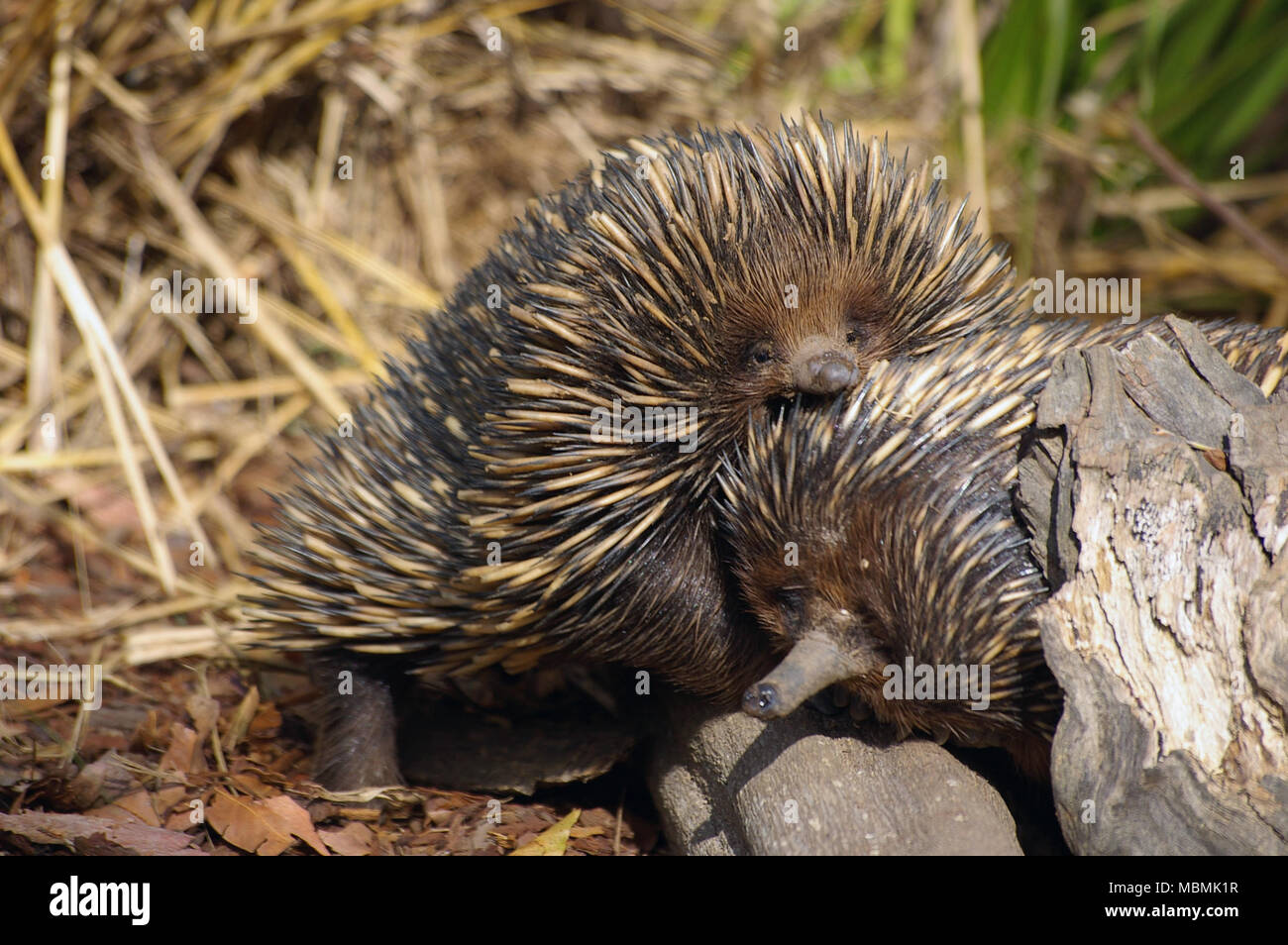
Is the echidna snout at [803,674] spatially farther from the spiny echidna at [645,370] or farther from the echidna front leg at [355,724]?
the echidna front leg at [355,724]

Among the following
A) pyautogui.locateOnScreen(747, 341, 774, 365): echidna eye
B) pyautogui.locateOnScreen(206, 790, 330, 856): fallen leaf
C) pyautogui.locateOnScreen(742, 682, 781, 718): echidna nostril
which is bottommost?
pyautogui.locateOnScreen(206, 790, 330, 856): fallen leaf

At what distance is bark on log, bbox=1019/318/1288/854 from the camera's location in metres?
2.15

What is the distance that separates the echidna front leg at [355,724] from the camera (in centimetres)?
310

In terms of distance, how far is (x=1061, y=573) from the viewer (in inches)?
92.8

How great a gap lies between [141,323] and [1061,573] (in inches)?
150

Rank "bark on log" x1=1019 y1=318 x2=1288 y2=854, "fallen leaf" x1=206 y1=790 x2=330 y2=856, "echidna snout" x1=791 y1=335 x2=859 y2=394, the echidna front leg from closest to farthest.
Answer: "bark on log" x1=1019 y1=318 x2=1288 y2=854 → "echidna snout" x1=791 y1=335 x2=859 y2=394 → "fallen leaf" x1=206 y1=790 x2=330 y2=856 → the echidna front leg

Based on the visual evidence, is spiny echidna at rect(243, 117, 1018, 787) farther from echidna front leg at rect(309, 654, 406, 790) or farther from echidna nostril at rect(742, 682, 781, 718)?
echidna nostril at rect(742, 682, 781, 718)

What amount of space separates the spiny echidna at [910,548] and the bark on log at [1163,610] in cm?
10

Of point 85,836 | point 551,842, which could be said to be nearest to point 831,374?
point 551,842

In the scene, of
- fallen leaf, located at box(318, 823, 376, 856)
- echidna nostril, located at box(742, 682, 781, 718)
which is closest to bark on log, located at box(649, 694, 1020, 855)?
echidna nostril, located at box(742, 682, 781, 718)

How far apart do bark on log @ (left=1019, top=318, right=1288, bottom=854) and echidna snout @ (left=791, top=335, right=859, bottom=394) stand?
0.41 m
